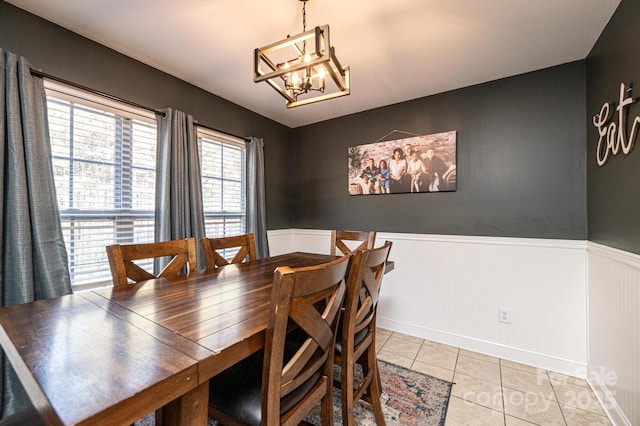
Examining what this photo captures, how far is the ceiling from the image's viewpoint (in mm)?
1579

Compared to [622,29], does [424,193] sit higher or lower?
lower

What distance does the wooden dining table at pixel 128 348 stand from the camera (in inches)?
21.5

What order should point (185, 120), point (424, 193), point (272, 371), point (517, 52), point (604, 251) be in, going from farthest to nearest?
point (424, 193) < point (185, 120) < point (517, 52) < point (604, 251) < point (272, 371)

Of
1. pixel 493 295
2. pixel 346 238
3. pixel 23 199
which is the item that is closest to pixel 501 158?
pixel 493 295

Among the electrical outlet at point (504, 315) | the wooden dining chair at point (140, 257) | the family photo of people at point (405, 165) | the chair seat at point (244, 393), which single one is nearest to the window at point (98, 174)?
the wooden dining chair at point (140, 257)

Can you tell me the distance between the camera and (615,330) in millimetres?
1560

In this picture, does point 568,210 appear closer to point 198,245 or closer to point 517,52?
point 517,52

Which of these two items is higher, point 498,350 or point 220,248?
point 220,248

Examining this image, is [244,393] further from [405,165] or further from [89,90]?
[405,165]

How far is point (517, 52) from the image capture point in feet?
6.54

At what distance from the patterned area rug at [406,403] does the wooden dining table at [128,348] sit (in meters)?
1.01

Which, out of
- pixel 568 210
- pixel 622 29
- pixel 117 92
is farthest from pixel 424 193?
pixel 117 92

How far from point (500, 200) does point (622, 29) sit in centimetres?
126

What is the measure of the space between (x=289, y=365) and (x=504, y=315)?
2217 mm
